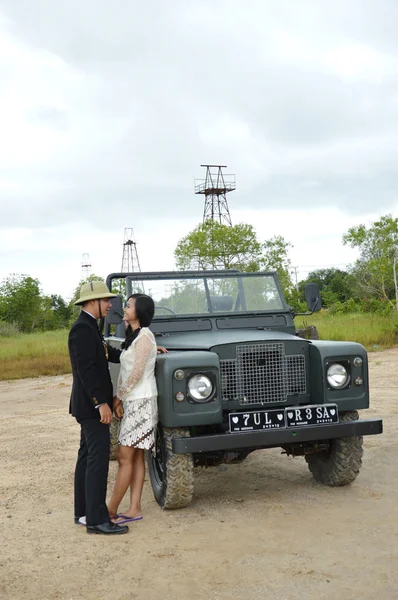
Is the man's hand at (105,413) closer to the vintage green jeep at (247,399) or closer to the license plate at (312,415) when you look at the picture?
the vintage green jeep at (247,399)

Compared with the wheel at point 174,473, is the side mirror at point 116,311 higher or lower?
higher

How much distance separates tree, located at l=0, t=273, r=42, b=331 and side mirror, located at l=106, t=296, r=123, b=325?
39.8 metres

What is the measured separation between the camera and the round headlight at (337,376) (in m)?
5.40

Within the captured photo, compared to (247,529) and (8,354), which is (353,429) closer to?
(247,529)

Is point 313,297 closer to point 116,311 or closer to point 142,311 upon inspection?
point 116,311

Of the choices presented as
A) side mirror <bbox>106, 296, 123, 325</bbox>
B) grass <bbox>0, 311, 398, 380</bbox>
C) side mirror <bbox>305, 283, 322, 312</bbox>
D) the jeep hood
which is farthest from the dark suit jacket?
grass <bbox>0, 311, 398, 380</bbox>

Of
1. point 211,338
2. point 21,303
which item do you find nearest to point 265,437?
point 211,338

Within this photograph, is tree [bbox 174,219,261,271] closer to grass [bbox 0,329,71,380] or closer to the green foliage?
the green foliage

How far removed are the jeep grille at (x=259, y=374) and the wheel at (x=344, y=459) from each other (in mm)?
597

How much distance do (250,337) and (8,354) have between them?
17002mm

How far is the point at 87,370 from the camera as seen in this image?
15.6 ft

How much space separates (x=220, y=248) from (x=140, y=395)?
35.8m

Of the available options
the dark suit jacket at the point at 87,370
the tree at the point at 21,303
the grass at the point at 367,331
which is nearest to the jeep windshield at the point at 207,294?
the dark suit jacket at the point at 87,370

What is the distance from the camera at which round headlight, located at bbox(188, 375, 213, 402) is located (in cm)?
502
